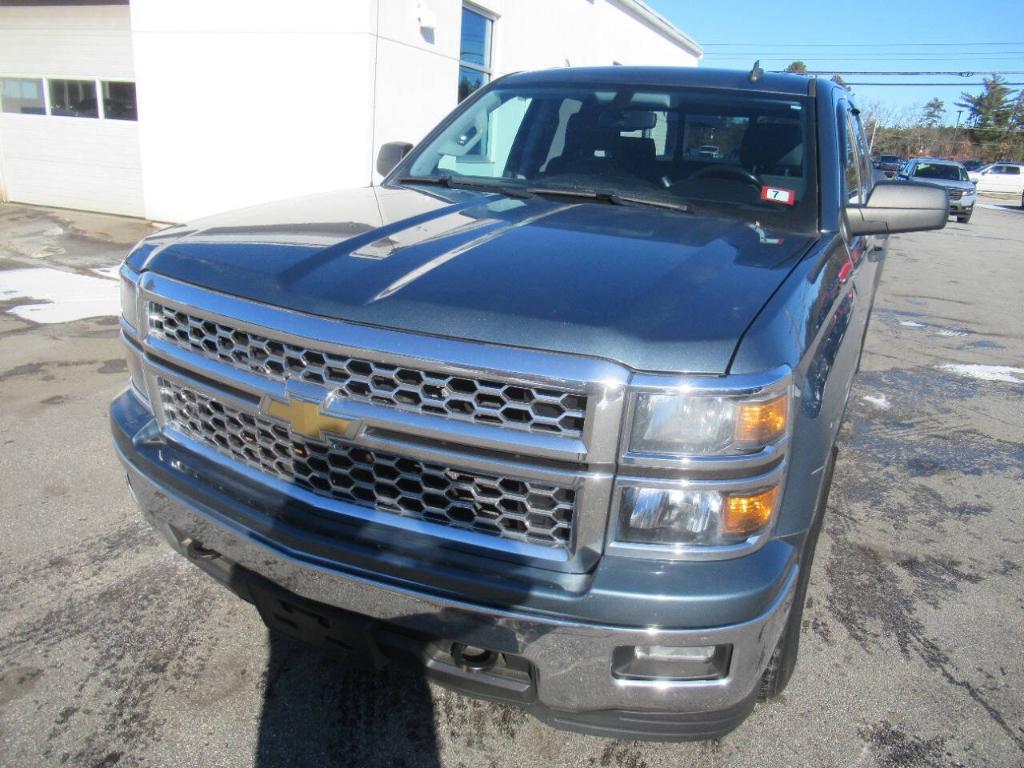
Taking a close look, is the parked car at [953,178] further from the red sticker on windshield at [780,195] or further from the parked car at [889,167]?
the red sticker on windshield at [780,195]

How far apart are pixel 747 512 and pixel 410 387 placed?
31.3 inches

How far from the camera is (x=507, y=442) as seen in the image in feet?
5.47

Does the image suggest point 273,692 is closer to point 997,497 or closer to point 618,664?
point 618,664

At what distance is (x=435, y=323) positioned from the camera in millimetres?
1716

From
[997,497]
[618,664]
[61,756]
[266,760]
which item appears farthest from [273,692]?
[997,497]

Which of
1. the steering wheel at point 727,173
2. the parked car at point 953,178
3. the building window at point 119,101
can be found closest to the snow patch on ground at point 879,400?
the steering wheel at point 727,173

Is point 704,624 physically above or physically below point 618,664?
above

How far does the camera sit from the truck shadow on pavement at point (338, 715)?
2.18 metres

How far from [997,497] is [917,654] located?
69.9 inches

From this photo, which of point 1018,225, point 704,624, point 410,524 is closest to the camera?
point 704,624

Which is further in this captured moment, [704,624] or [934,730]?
[934,730]

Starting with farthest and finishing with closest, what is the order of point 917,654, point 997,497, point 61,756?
point 997,497, point 917,654, point 61,756

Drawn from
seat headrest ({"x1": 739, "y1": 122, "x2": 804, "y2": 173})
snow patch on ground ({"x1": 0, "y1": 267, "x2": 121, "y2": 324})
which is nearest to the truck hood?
seat headrest ({"x1": 739, "y1": 122, "x2": 804, "y2": 173})

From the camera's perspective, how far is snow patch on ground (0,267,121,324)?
6.58 metres
